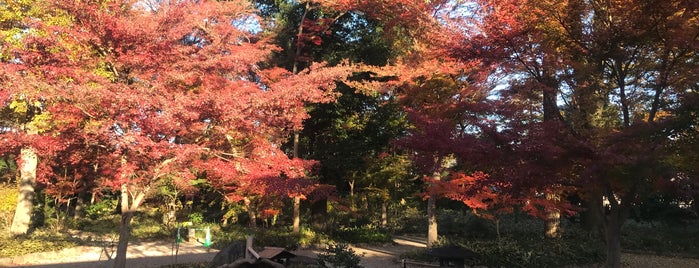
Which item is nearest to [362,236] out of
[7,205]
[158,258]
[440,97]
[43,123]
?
[440,97]

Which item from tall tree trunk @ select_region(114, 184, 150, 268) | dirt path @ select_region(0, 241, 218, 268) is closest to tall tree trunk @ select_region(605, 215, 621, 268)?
tall tree trunk @ select_region(114, 184, 150, 268)

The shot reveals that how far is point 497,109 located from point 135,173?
7.36 meters

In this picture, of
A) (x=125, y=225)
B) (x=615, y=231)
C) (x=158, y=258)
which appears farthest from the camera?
(x=158, y=258)

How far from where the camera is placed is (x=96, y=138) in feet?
27.8

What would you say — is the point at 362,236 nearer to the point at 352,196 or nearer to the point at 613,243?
the point at 352,196

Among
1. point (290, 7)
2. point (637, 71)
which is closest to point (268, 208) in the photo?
point (290, 7)

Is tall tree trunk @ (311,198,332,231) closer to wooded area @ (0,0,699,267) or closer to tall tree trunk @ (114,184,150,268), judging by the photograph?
wooded area @ (0,0,699,267)

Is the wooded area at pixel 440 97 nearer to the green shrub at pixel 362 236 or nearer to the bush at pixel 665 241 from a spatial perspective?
the green shrub at pixel 362 236

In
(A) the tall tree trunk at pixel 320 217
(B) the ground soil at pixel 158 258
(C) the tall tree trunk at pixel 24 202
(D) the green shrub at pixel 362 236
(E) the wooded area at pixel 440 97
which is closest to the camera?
(E) the wooded area at pixel 440 97

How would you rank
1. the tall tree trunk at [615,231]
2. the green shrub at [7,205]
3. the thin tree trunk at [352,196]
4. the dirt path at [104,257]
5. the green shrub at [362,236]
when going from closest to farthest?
1. the tall tree trunk at [615,231]
2. the dirt path at [104,257]
3. the green shrub at [7,205]
4. the green shrub at [362,236]
5. the thin tree trunk at [352,196]

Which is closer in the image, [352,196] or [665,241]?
[665,241]

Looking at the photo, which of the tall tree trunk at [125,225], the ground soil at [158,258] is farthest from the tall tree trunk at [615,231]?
the tall tree trunk at [125,225]

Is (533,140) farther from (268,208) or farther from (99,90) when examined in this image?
(268,208)

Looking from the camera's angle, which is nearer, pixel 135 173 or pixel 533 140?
pixel 533 140
